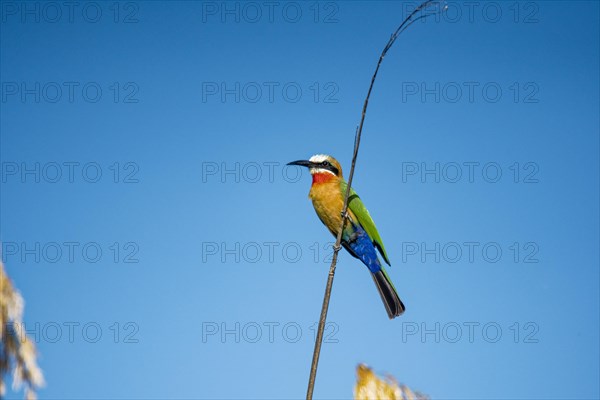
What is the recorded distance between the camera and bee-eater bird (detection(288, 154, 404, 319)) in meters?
5.80

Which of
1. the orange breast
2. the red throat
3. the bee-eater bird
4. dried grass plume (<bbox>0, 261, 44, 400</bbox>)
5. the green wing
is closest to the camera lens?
dried grass plume (<bbox>0, 261, 44, 400</bbox>)

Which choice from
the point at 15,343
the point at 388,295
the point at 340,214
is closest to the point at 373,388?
the point at 15,343

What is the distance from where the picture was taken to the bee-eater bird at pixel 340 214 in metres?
5.80

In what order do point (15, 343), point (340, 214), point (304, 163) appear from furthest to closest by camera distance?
1. point (304, 163)
2. point (340, 214)
3. point (15, 343)

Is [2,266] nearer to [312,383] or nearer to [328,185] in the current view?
[312,383]

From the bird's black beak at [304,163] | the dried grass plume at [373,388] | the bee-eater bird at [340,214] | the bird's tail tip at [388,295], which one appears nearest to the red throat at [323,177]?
the bee-eater bird at [340,214]

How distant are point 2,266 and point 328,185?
4840mm

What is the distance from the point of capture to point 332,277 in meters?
1.89

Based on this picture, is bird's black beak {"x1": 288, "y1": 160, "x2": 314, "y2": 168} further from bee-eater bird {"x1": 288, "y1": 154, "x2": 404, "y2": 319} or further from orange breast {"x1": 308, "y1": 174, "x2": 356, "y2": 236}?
orange breast {"x1": 308, "y1": 174, "x2": 356, "y2": 236}

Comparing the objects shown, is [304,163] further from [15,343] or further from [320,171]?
[15,343]

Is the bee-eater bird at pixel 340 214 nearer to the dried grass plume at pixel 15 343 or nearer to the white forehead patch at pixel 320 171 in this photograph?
the white forehead patch at pixel 320 171

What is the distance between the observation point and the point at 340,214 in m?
5.93

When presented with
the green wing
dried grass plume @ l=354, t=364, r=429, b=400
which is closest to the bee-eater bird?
the green wing

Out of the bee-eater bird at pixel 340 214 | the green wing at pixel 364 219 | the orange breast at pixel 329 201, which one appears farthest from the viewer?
the orange breast at pixel 329 201
